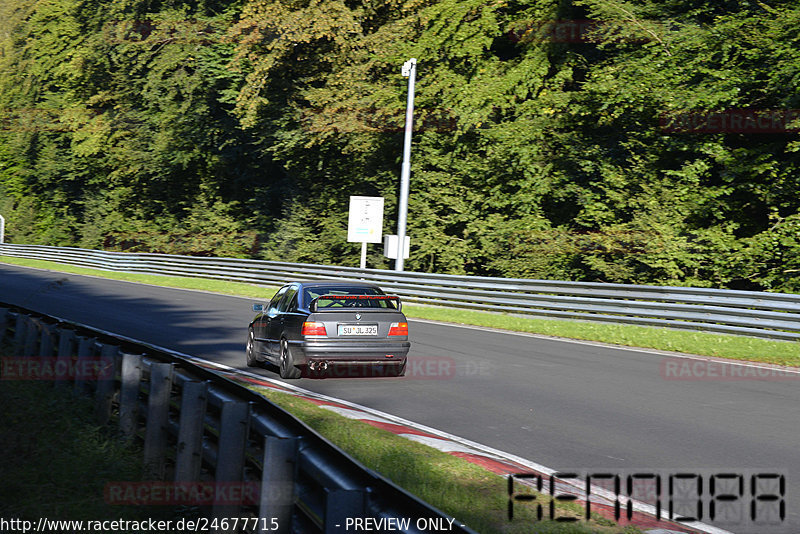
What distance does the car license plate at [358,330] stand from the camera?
12.4m

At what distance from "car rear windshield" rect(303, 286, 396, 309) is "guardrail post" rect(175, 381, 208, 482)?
247 inches

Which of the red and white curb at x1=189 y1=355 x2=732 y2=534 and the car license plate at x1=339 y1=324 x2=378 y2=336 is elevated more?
the car license plate at x1=339 y1=324 x2=378 y2=336

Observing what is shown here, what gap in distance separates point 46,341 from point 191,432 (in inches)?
187

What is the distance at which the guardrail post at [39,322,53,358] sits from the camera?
9.88 metres

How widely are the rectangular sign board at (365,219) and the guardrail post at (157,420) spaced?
23.4 meters

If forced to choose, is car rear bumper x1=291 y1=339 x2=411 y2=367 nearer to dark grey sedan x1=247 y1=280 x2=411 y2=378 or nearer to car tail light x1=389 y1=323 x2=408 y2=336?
dark grey sedan x1=247 y1=280 x2=411 y2=378

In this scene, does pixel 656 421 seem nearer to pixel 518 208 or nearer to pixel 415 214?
pixel 518 208

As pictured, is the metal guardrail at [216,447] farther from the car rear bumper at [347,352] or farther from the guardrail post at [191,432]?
the car rear bumper at [347,352]

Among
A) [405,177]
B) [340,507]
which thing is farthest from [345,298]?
[405,177]

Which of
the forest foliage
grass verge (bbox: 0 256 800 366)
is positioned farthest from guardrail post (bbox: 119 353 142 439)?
the forest foliage

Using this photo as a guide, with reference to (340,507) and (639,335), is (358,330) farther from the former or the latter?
(340,507)

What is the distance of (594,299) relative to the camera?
835 inches

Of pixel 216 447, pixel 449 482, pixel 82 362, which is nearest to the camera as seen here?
pixel 216 447

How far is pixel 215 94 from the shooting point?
1736 inches
